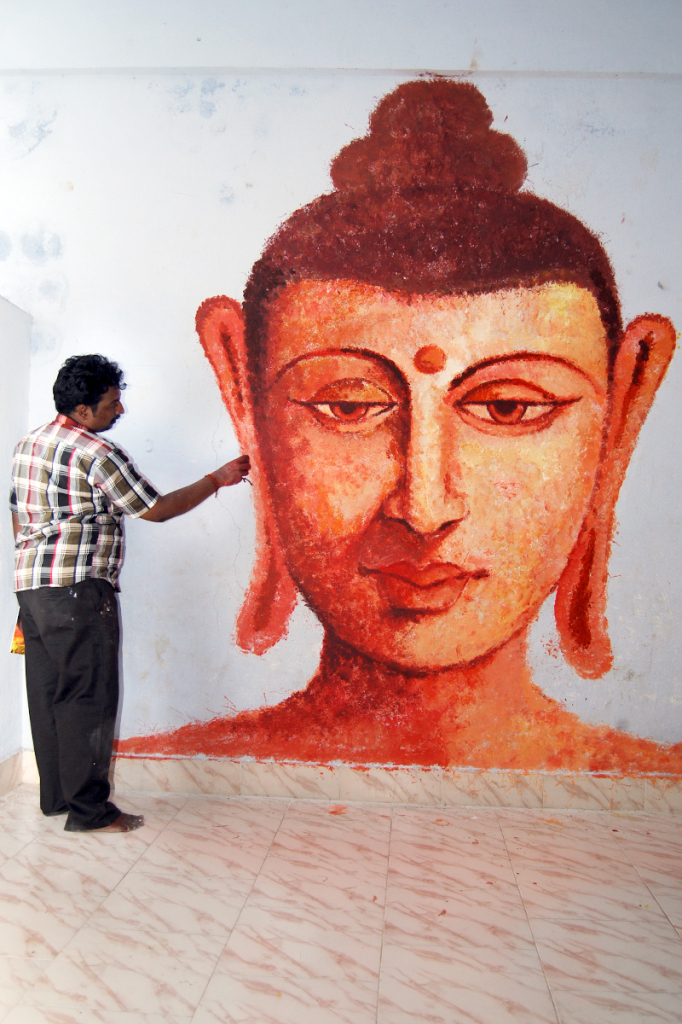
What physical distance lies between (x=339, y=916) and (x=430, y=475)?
1.41m

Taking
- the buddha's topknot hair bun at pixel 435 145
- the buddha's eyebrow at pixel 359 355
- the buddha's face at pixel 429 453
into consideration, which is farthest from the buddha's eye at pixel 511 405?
the buddha's topknot hair bun at pixel 435 145

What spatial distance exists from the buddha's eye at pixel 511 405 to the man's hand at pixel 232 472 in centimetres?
78

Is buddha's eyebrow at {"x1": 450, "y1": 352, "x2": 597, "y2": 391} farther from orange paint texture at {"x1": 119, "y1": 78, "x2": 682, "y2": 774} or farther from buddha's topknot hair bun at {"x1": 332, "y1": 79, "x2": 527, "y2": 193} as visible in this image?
buddha's topknot hair bun at {"x1": 332, "y1": 79, "x2": 527, "y2": 193}

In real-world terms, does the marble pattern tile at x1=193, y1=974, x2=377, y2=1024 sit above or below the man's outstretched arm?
below

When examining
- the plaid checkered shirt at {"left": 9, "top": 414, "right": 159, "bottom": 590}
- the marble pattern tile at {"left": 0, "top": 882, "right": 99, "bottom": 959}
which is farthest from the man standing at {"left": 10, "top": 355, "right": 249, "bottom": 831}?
the marble pattern tile at {"left": 0, "top": 882, "right": 99, "bottom": 959}

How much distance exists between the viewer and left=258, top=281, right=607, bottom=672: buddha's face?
267cm

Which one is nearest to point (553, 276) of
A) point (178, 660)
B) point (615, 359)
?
point (615, 359)

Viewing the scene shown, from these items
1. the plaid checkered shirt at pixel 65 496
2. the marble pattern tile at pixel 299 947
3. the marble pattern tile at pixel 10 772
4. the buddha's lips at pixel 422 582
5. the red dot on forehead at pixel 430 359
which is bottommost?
the marble pattern tile at pixel 299 947

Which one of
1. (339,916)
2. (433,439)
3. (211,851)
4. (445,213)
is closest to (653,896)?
(339,916)

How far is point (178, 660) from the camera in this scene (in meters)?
2.83

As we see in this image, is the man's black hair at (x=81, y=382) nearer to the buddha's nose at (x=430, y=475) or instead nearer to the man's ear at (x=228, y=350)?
the man's ear at (x=228, y=350)

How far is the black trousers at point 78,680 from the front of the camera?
2414 mm

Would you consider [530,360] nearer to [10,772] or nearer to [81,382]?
[81,382]

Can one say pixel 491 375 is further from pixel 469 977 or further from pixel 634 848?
pixel 469 977
